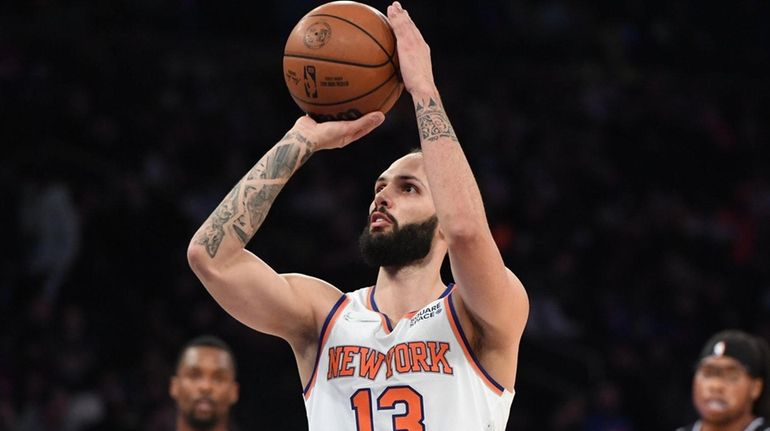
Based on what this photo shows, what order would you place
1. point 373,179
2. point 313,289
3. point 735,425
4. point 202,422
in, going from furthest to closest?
point 373,179 < point 202,422 < point 735,425 < point 313,289

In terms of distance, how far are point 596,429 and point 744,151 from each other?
15.9 ft

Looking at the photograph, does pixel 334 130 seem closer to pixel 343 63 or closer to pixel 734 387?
pixel 343 63

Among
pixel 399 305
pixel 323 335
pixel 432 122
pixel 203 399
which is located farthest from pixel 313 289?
pixel 203 399

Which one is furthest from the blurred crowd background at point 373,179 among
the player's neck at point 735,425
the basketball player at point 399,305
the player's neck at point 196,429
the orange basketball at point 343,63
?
the orange basketball at point 343,63

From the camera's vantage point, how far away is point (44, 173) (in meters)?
9.29

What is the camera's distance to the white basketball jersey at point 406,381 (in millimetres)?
3693

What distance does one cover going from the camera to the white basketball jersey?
369cm

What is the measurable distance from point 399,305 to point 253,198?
26.1 inches

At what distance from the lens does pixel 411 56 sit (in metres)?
3.81

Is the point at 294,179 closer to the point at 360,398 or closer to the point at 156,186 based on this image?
the point at 156,186

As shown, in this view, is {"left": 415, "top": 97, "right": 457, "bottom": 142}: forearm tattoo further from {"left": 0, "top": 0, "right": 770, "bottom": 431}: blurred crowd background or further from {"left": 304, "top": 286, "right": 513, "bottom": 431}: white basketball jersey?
{"left": 0, "top": 0, "right": 770, "bottom": 431}: blurred crowd background

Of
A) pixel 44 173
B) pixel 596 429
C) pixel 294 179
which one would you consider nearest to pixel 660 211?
pixel 596 429

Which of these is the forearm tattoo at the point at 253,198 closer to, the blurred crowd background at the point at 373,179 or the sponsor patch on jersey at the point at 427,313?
the sponsor patch on jersey at the point at 427,313

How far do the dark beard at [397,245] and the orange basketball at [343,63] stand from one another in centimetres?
43
